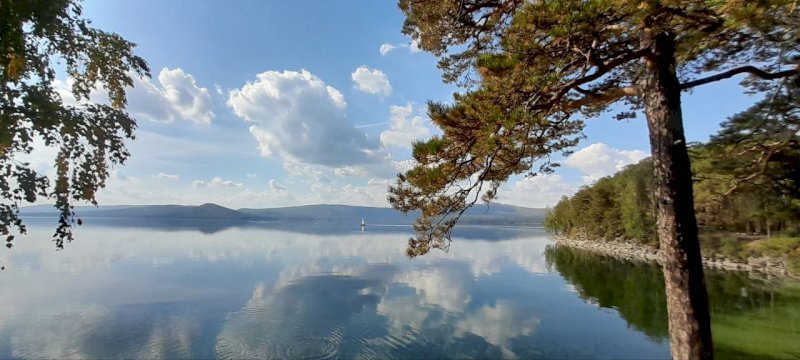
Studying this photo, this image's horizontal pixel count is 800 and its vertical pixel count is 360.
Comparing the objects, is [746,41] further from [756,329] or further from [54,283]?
[54,283]

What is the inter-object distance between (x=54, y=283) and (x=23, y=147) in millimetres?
18132

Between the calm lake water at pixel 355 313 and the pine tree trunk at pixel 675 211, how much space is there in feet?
21.5

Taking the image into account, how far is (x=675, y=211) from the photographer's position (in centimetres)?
399

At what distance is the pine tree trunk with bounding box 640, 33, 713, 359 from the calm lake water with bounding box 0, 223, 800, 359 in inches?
258

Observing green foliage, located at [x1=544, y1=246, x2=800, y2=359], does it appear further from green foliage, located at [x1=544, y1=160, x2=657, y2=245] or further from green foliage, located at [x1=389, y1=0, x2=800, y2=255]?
green foliage, located at [x1=544, y1=160, x2=657, y2=245]

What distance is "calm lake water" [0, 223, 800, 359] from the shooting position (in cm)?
1010

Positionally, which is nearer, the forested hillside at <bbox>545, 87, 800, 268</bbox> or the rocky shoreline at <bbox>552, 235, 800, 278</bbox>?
the forested hillside at <bbox>545, 87, 800, 268</bbox>

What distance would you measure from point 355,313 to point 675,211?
464 inches

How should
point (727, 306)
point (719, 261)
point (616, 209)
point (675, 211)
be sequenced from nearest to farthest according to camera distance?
point (675, 211)
point (727, 306)
point (719, 261)
point (616, 209)

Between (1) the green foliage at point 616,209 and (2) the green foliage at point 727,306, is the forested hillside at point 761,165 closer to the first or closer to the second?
(2) the green foliage at point 727,306

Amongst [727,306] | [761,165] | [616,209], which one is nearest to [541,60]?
[761,165]

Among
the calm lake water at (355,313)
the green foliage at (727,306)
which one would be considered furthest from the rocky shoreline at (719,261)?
the calm lake water at (355,313)

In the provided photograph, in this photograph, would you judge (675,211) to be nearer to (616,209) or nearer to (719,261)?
(719,261)

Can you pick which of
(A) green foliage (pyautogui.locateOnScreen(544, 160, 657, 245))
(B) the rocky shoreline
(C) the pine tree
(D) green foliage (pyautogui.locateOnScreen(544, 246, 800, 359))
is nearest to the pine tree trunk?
(C) the pine tree
